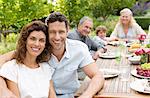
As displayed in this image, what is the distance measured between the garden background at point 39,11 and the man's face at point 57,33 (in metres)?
4.12

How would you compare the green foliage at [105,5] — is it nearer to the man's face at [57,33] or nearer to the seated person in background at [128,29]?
the seated person in background at [128,29]

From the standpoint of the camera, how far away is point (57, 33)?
7.39ft

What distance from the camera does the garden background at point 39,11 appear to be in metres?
6.57

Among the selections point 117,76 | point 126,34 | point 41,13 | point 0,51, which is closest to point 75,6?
point 41,13

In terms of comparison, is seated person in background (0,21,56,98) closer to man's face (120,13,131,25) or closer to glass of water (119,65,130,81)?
glass of water (119,65,130,81)

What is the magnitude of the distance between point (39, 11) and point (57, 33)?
16.2 ft

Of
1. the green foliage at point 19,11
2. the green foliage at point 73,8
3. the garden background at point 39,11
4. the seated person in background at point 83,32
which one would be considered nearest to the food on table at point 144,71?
the seated person in background at point 83,32

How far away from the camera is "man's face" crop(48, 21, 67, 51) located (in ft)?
7.37

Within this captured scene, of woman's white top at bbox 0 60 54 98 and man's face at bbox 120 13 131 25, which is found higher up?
man's face at bbox 120 13 131 25

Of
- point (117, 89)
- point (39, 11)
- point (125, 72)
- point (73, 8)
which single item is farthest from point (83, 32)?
point (73, 8)

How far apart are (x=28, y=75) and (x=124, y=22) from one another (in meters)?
2.95

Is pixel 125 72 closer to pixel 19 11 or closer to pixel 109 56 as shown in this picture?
pixel 109 56

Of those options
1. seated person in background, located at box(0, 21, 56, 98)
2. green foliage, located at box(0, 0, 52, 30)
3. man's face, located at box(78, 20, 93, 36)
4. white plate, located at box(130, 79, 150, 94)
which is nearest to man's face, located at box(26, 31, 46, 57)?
seated person in background, located at box(0, 21, 56, 98)

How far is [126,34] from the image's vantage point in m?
4.95
